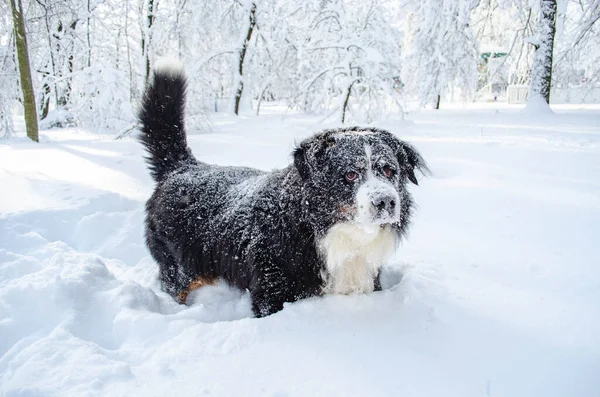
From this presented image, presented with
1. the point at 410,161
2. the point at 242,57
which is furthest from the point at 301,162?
the point at 242,57

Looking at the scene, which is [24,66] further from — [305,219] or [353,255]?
[353,255]

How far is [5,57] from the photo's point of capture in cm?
1252

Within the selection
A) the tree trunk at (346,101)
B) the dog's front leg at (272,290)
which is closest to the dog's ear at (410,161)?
the dog's front leg at (272,290)

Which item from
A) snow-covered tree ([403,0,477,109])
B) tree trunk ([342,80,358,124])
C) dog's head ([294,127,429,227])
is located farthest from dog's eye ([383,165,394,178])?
snow-covered tree ([403,0,477,109])

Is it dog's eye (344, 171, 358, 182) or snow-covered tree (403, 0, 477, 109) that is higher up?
snow-covered tree (403, 0, 477, 109)

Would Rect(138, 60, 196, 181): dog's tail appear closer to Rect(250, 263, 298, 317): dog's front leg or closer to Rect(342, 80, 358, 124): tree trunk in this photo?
Rect(250, 263, 298, 317): dog's front leg

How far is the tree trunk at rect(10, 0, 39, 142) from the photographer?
8613 mm

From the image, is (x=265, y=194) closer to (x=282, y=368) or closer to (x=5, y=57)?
(x=282, y=368)

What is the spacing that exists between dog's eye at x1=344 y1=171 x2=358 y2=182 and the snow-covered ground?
0.69 m

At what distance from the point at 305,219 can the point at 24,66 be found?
32.0ft

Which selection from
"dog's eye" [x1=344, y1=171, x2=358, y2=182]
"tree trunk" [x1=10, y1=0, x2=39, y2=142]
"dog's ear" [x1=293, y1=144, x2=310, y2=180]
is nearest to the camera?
"dog's eye" [x1=344, y1=171, x2=358, y2=182]

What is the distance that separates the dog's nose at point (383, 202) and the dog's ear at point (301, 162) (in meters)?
0.51

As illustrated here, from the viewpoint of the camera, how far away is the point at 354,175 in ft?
7.20

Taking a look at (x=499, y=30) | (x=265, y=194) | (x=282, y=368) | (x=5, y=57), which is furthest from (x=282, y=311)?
(x=499, y=30)
